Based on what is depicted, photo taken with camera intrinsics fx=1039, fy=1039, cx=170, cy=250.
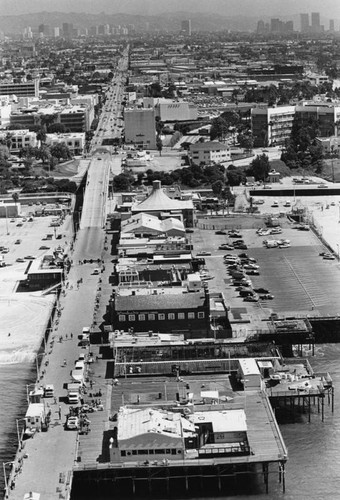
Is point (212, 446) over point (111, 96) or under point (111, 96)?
under

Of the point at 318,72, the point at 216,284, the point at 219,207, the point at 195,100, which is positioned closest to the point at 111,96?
the point at 195,100

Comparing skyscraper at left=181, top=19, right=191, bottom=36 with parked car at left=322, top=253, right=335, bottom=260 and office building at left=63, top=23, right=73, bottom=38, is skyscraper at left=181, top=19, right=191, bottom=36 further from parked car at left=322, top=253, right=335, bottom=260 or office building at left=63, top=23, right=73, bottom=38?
parked car at left=322, top=253, right=335, bottom=260

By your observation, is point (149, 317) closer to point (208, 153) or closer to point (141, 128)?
point (208, 153)

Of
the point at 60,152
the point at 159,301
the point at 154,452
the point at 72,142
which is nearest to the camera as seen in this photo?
the point at 154,452

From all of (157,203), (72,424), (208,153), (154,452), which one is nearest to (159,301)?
(72,424)

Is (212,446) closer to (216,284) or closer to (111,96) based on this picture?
(216,284)
